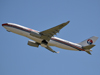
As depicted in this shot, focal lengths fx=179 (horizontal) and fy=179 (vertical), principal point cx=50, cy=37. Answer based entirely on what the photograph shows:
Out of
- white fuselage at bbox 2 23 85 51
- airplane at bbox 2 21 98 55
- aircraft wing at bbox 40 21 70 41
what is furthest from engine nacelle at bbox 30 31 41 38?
white fuselage at bbox 2 23 85 51

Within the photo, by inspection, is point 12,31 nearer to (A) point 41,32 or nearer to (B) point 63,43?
(A) point 41,32

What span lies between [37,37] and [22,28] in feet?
14.8

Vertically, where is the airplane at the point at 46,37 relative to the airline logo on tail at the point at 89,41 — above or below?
below

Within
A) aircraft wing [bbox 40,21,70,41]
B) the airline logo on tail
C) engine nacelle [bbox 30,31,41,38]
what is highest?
the airline logo on tail

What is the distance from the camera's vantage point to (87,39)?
51.7 meters

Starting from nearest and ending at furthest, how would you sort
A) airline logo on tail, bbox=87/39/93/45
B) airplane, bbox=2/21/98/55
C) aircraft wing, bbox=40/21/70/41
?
aircraft wing, bbox=40/21/70/41
airplane, bbox=2/21/98/55
airline logo on tail, bbox=87/39/93/45

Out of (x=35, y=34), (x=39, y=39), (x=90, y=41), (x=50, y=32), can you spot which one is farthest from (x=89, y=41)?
(x=35, y=34)

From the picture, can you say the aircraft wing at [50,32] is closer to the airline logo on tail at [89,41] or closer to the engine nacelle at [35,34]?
the engine nacelle at [35,34]

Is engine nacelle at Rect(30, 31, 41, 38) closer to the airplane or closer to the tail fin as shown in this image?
the airplane

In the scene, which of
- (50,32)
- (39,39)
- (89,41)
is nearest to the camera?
(50,32)

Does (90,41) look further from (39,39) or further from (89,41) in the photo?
(39,39)

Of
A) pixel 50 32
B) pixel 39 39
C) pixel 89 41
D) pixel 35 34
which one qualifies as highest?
pixel 89 41

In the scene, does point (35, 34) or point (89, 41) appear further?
point (89, 41)

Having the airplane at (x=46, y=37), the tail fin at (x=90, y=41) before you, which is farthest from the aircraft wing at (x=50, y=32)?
the tail fin at (x=90, y=41)
